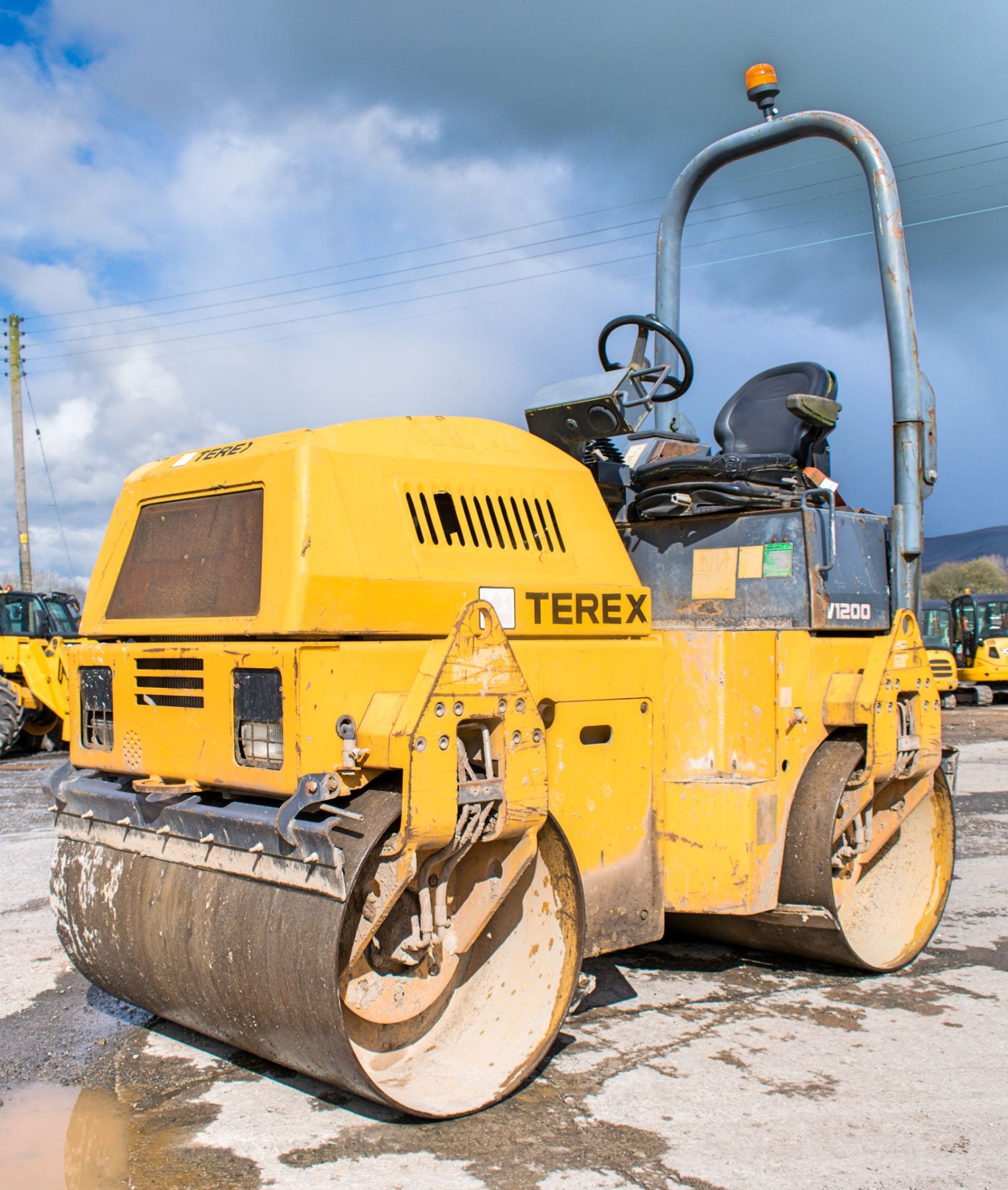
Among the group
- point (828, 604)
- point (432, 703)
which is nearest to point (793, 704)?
point (828, 604)

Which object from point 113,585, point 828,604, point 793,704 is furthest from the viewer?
point 828,604

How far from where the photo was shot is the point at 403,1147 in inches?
121

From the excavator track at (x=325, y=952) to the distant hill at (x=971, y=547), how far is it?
80.5 m

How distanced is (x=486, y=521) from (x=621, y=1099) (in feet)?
5.95

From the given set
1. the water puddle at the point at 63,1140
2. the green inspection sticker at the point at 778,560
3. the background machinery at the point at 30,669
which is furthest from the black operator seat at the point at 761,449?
the background machinery at the point at 30,669

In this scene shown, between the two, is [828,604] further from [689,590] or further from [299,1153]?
[299,1153]

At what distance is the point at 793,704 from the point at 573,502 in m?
1.12

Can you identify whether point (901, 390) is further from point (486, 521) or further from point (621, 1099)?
point (621, 1099)

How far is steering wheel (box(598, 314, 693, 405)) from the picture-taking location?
4941mm

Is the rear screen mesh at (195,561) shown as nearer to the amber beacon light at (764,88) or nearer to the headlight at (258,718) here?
the headlight at (258,718)

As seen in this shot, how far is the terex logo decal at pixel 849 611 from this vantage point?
15.1 feet

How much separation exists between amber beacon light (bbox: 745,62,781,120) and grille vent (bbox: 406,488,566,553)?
2.86 meters

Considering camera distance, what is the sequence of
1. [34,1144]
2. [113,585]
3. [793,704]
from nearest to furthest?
[34,1144] < [113,585] < [793,704]

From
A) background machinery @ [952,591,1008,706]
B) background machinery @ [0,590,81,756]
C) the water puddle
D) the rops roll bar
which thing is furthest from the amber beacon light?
background machinery @ [952,591,1008,706]
